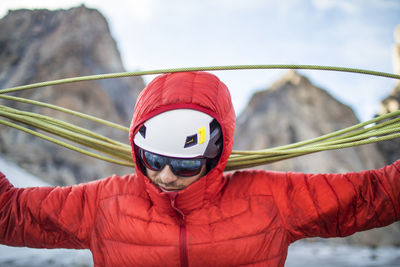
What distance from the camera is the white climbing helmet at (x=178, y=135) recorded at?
1.23 metres

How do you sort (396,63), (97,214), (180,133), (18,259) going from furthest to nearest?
(396,63)
(18,259)
(97,214)
(180,133)

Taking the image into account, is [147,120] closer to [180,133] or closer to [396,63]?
[180,133]

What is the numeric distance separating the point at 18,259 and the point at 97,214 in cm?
181

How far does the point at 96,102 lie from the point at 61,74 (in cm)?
111

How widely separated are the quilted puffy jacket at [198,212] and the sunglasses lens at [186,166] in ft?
0.19

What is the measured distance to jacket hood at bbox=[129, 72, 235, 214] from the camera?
1272mm

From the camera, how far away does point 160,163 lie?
126 centimetres

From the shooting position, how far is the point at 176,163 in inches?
49.4

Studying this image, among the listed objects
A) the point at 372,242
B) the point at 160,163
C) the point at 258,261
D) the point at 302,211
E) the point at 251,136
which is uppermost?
the point at 160,163

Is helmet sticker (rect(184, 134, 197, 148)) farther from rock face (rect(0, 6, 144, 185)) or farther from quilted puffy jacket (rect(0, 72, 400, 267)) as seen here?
rock face (rect(0, 6, 144, 185))

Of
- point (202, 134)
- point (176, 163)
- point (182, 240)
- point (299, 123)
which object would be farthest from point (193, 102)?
point (299, 123)

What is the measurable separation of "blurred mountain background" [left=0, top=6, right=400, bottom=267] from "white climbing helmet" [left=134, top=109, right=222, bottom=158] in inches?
191

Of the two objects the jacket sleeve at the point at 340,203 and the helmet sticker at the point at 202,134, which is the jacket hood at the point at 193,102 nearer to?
the helmet sticker at the point at 202,134

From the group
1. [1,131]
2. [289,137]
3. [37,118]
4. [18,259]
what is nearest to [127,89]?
[1,131]
